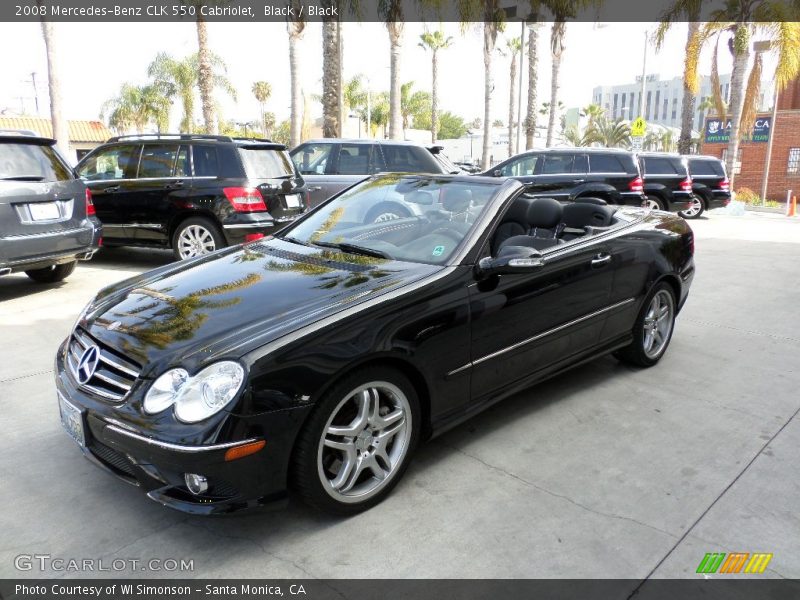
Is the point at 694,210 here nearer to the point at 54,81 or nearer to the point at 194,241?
the point at 194,241

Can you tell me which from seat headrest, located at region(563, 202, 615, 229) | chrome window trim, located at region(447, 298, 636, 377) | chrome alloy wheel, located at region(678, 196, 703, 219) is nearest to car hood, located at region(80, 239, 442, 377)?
chrome window trim, located at region(447, 298, 636, 377)

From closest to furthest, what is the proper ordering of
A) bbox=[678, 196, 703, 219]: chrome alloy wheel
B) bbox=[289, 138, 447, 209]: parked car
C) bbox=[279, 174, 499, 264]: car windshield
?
1. bbox=[279, 174, 499, 264]: car windshield
2. bbox=[289, 138, 447, 209]: parked car
3. bbox=[678, 196, 703, 219]: chrome alloy wheel

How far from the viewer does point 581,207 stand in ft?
16.0

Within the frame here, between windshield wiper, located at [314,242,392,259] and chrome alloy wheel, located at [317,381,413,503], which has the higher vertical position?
windshield wiper, located at [314,242,392,259]

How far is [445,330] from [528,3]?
995 inches

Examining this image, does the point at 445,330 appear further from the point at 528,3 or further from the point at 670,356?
the point at 528,3

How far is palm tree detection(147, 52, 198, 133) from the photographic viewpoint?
127 ft

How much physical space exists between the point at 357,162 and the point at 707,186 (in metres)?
12.0

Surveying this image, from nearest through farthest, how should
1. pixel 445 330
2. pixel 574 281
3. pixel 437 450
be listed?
pixel 445 330 → pixel 437 450 → pixel 574 281

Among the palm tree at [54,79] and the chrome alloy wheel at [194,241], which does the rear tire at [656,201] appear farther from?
the palm tree at [54,79]

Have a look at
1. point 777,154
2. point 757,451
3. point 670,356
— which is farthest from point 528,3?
point 757,451

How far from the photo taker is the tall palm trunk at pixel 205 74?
2209 cm

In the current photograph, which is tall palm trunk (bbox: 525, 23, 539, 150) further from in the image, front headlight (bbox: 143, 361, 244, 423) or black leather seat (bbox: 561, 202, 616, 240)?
front headlight (bbox: 143, 361, 244, 423)

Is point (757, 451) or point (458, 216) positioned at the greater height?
point (458, 216)
